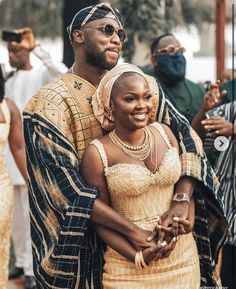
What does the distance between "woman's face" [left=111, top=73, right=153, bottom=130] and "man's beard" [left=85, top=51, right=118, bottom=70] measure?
1.16 ft

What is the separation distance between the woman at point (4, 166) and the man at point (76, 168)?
4.75 ft

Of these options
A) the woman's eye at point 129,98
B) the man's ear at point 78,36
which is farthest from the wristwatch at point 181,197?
the man's ear at point 78,36

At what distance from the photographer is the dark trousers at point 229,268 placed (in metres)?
6.23

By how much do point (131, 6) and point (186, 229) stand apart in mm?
5822

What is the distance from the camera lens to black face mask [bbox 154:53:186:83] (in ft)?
23.2

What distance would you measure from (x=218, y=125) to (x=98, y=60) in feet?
4.27

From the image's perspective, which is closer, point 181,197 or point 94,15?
point 181,197

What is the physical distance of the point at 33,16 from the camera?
27.3 m

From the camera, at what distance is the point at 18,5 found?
28.0m

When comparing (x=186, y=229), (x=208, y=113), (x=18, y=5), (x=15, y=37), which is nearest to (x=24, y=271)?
(x=15, y=37)

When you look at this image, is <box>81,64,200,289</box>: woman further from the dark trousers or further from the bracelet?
the dark trousers

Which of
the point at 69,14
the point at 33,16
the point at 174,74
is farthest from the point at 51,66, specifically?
the point at 33,16

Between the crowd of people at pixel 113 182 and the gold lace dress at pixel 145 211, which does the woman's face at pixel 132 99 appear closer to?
the crowd of people at pixel 113 182

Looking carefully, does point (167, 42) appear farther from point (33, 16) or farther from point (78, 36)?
point (33, 16)
